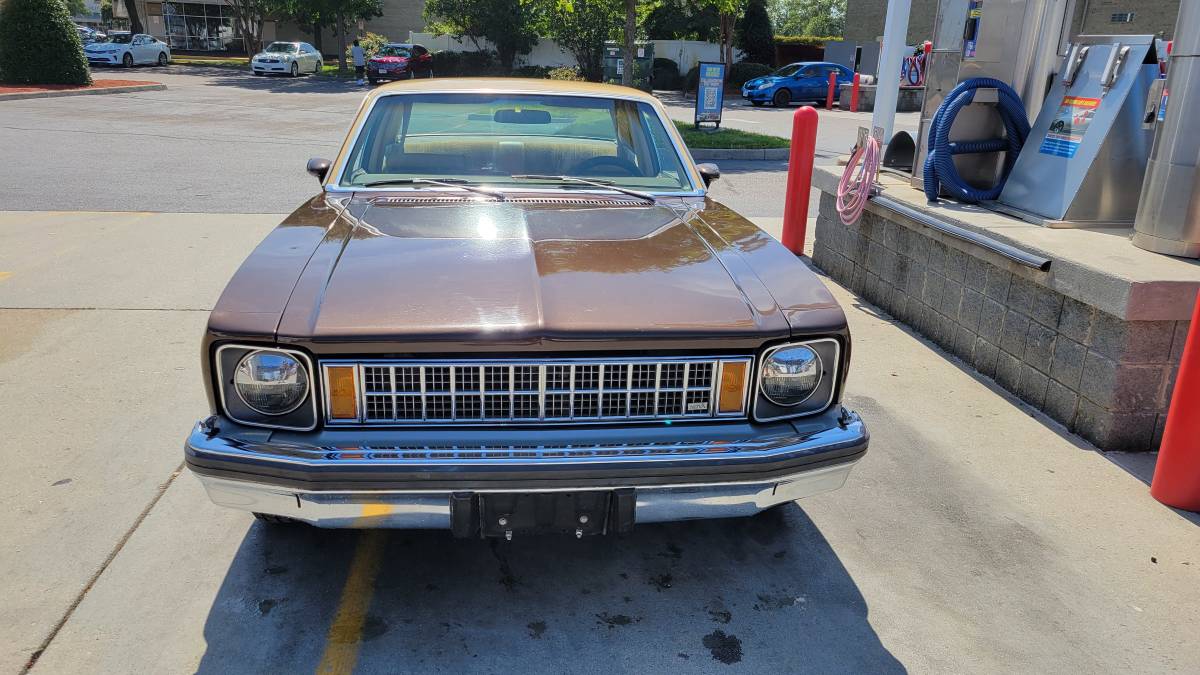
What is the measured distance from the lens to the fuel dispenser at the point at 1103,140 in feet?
17.9

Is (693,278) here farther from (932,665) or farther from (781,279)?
(932,665)

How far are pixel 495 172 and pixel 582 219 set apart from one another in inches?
28.9

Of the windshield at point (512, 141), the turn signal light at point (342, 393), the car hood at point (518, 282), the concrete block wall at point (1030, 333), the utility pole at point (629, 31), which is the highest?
the utility pole at point (629, 31)

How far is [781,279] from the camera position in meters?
3.23

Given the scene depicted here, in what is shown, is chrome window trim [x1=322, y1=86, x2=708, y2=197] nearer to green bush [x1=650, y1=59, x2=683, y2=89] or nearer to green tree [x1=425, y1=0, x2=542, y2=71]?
green bush [x1=650, y1=59, x2=683, y2=89]

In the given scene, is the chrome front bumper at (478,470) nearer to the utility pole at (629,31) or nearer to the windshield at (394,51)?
the utility pole at (629,31)

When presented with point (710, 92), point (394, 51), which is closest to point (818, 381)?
point (710, 92)

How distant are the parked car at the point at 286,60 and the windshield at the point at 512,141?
3386 cm

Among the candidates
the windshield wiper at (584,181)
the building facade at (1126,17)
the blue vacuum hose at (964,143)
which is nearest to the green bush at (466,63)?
the building facade at (1126,17)

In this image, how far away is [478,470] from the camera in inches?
104

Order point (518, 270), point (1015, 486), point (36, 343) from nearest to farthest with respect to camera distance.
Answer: point (518, 270) < point (1015, 486) < point (36, 343)

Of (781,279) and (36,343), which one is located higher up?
(781,279)

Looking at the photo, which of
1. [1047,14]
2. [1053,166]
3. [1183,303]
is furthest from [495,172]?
[1047,14]

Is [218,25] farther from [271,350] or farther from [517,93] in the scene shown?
[271,350]
